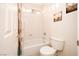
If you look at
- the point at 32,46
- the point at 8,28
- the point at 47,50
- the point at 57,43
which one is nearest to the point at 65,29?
the point at 57,43

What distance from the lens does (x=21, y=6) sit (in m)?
1.38

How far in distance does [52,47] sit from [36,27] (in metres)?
0.35

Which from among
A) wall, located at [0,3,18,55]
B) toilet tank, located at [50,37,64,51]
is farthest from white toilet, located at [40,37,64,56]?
wall, located at [0,3,18,55]

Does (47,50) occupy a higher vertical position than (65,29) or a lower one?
lower

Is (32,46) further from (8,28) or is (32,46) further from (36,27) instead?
(8,28)

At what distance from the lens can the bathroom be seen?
1363mm

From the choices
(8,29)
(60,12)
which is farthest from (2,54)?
(60,12)

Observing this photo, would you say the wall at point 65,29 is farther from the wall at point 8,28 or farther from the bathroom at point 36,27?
the wall at point 8,28

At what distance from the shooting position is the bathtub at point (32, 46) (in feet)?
4.54

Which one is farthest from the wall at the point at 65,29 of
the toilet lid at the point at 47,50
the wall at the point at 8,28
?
the wall at the point at 8,28

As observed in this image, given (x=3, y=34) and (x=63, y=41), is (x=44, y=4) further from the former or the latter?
(x=3, y=34)

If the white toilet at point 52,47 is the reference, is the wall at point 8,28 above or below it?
above

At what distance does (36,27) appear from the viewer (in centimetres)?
141

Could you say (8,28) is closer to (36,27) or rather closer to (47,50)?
(36,27)
